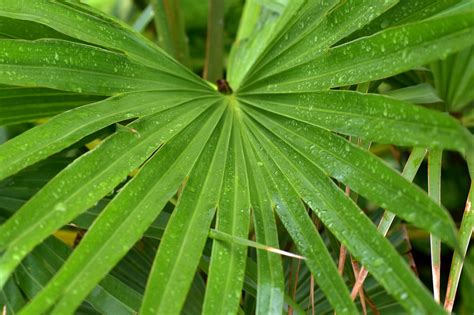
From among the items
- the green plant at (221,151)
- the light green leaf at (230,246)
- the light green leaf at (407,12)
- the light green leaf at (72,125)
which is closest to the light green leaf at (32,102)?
Answer: the green plant at (221,151)

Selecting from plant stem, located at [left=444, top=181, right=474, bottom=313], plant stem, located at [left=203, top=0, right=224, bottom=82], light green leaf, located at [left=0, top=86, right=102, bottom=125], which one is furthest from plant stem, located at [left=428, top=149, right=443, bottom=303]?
plant stem, located at [left=203, top=0, right=224, bottom=82]

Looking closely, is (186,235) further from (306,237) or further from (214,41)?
(214,41)

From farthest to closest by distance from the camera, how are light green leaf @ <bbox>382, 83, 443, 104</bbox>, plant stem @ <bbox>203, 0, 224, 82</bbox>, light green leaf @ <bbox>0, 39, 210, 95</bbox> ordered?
plant stem @ <bbox>203, 0, 224, 82</bbox> → light green leaf @ <bbox>382, 83, 443, 104</bbox> → light green leaf @ <bbox>0, 39, 210, 95</bbox>

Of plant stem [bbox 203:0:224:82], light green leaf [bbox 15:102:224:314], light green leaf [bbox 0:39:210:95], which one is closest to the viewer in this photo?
light green leaf [bbox 15:102:224:314]

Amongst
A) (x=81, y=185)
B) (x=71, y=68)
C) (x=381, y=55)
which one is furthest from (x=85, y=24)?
(x=381, y=55)

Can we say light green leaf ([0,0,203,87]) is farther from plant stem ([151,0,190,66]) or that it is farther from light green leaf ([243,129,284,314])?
plant stem ([151,0,190,66])

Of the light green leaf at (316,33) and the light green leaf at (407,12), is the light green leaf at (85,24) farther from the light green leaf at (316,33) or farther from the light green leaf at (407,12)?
the light green leaf at (407,12)
